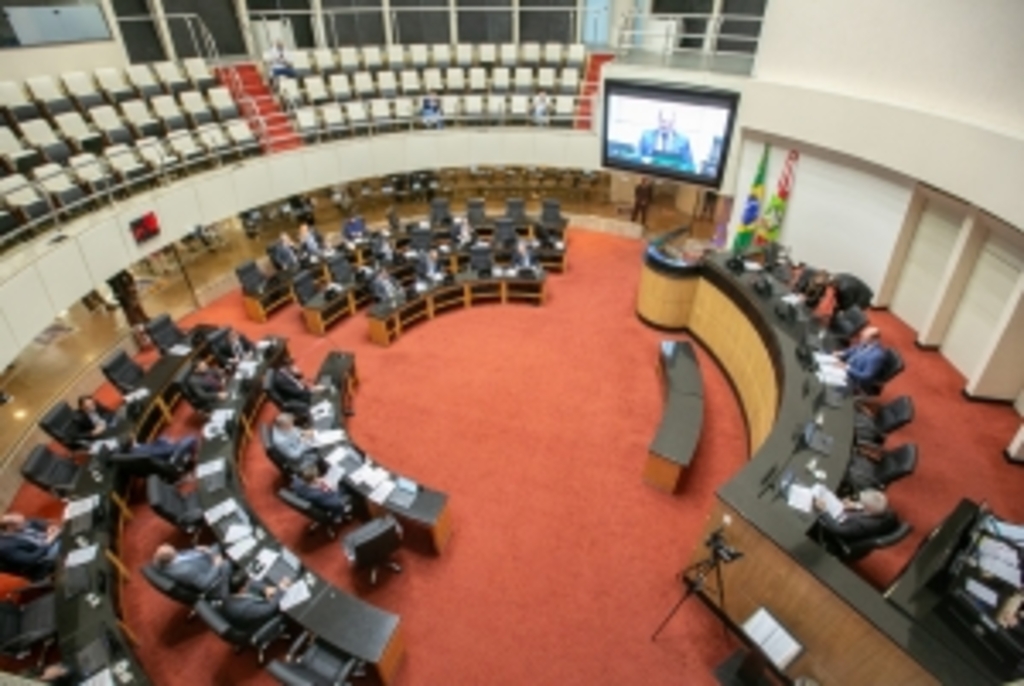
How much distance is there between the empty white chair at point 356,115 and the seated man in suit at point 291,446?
8.82 m

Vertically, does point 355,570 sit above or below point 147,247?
below

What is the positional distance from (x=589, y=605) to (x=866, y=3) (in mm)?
9132

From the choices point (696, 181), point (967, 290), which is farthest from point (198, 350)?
point (967, 290)

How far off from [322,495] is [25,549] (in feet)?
9.94

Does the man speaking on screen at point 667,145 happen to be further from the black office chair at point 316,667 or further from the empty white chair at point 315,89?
the black office chair at point 316,667

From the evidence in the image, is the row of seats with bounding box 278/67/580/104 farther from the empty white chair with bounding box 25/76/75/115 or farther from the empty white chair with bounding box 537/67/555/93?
the empty white chair with bounding box 25/76/75/115

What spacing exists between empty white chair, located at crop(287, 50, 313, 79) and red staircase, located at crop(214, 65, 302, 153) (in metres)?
0.90

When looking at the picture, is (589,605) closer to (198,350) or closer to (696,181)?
(198,350)

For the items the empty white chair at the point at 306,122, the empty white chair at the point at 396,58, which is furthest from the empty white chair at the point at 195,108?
the empty white chair at the point at 396,58

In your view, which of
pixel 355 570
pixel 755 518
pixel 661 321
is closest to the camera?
pixel 755 518

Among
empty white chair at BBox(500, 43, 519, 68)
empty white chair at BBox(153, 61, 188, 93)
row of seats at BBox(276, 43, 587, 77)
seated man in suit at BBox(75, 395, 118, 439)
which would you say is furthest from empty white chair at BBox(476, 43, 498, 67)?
seated man in suit at BBox(75, 395, 118, 439)

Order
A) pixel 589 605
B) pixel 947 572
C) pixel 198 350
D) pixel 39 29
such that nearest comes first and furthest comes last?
pixel 947 572, pixel 589 605, pixel 198 350, pixel 39 29

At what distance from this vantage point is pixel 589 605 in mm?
5887

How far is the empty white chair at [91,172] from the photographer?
9305 millimetres
